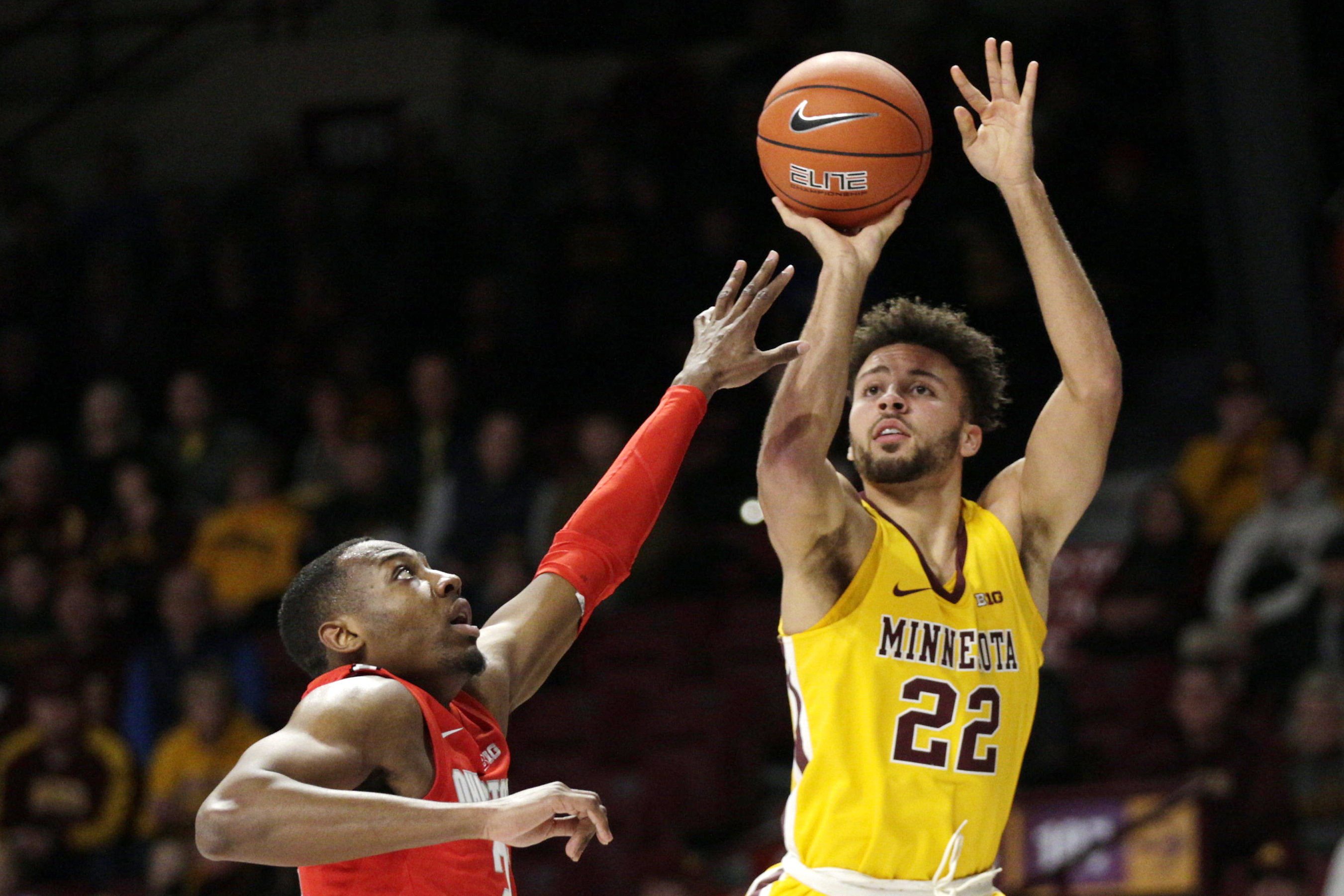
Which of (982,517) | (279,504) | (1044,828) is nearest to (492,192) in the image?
(279,504)

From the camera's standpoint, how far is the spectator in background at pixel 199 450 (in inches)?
405

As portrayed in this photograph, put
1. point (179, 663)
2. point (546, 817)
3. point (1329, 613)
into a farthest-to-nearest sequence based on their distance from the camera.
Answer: point (179, 663)
point (1329, 613)
point (546, 817)

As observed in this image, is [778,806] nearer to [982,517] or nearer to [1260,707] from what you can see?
[1260,707]

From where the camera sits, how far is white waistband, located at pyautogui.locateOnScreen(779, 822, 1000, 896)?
3932 millimetres

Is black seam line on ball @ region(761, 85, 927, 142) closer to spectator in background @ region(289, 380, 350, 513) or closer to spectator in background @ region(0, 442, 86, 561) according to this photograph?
spectator in background @ region(289, 380, 350, 513)

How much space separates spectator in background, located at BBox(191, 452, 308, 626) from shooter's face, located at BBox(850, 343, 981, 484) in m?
5.86

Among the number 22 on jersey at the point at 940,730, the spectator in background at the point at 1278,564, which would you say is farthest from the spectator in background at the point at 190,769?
the number 22 on jersey at the point at 940,730

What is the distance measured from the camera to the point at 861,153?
4223 millimetres

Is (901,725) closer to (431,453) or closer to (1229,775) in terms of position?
(1229,775)

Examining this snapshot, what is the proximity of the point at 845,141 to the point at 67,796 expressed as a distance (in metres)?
6.44

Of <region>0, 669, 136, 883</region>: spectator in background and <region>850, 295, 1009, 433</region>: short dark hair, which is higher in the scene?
<region>850, 295, 1009, 433</region>: short dark hair

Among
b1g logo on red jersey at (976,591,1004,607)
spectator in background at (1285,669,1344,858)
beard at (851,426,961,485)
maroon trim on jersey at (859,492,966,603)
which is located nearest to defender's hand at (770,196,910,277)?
beard at (851,426,961,485)

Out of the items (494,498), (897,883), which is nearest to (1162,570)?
(494,498)

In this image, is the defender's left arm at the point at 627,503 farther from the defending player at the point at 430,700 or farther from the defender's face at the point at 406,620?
the defender's face at the point at 406,620
